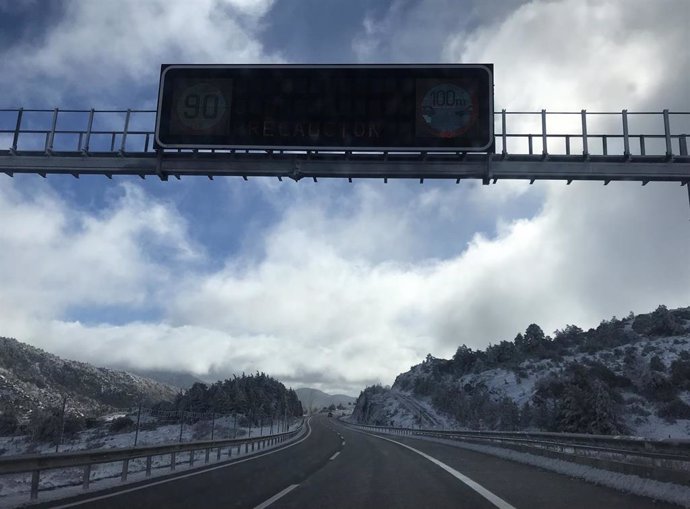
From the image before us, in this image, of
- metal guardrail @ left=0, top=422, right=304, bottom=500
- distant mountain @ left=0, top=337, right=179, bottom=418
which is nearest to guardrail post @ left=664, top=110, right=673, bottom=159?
metal guardrail @ left=0, top=422, right=304, bottom=500

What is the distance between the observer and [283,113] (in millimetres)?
13156

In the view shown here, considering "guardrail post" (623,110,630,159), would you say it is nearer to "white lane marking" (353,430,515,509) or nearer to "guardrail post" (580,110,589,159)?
"guardrail post" (580,110,589,159)

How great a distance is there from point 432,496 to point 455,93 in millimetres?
8392

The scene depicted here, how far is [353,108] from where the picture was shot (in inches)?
512

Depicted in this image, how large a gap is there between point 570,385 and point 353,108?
38.1m

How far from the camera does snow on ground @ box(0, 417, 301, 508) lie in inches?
445

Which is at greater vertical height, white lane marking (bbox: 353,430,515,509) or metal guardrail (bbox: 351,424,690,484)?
metal guardrail (bbox: 351,424,690,484)

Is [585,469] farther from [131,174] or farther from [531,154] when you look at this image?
[131,174]

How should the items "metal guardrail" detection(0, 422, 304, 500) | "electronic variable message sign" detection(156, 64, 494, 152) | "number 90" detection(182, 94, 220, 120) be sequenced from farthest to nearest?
"number 90" detection(182, 94, 220, 120), "electronic variable message sign" detection(156, 64, 494, 152), "metal guardrail" detection(0, 422, 304, 500)

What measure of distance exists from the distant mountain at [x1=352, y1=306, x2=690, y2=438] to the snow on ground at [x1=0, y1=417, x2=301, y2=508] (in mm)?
23644

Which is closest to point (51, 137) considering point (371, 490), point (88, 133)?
point (88, 133)

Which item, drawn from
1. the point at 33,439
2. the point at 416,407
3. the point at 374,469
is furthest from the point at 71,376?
the point at 374,469

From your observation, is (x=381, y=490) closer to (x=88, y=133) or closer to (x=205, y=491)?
(x=205, y=491)

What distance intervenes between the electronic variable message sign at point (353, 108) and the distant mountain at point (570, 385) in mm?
31189
